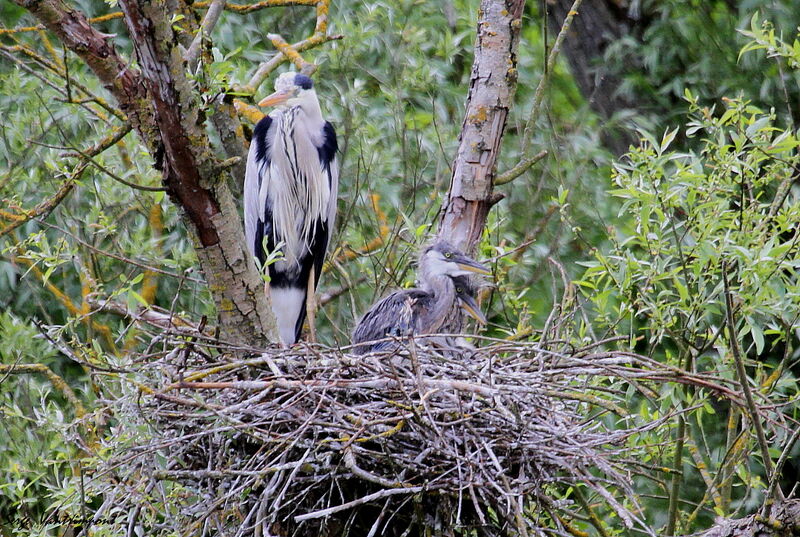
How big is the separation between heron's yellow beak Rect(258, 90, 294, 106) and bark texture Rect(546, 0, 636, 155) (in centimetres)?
210

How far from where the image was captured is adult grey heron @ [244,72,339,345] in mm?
4480

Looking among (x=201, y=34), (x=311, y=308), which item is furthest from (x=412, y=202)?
(x=201, y=34)

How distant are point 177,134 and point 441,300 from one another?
1.35m

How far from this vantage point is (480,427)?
→ 8.84 ft

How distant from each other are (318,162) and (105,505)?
2169 millimetres

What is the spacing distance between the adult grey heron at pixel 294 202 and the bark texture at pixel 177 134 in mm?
1500

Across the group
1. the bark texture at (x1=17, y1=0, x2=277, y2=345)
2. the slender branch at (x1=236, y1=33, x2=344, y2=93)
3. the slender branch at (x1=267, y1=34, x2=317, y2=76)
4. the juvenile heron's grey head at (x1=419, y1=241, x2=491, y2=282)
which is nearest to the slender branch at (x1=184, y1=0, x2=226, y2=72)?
the bark texture at (x1=17, y1=0, x2=277, y2=345)

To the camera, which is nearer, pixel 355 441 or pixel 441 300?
pixel 355 441

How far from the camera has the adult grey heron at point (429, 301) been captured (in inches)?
142

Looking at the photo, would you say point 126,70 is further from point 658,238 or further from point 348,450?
point 658,238

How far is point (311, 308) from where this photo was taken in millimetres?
4059

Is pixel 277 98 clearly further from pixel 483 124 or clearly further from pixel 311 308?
pixel 483 124

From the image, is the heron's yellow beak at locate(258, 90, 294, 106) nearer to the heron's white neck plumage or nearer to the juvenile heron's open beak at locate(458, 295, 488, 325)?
the heron's white neck plumage

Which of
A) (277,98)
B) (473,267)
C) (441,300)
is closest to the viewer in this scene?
(473,267)
